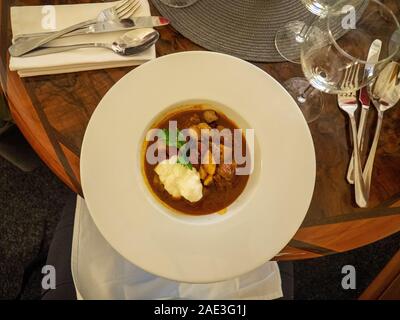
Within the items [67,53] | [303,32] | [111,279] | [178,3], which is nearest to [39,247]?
[111,279]

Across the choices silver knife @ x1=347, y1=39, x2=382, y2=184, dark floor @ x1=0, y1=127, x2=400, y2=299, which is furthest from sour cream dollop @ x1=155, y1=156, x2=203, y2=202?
dark floor @ x1=0, y1=127, x2=400, y2=299

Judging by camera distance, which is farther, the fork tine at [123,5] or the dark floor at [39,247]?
the dark floor at [39,247]

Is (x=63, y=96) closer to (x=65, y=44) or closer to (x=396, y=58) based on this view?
(x=65, y=44)

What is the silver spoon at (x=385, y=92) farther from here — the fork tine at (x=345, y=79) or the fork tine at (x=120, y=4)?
the fork tine at (x=120, y=4)

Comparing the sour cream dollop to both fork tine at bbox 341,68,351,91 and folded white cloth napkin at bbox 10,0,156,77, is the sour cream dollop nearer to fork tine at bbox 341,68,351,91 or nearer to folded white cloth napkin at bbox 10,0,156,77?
folded white cloth napkin at bbox 10,0,156,77

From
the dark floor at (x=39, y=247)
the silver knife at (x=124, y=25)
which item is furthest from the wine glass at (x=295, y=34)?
the dark floor at (x=39, y=247)

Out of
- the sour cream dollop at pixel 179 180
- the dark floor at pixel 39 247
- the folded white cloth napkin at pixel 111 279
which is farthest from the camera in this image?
the dark floor at pixel 39 247
